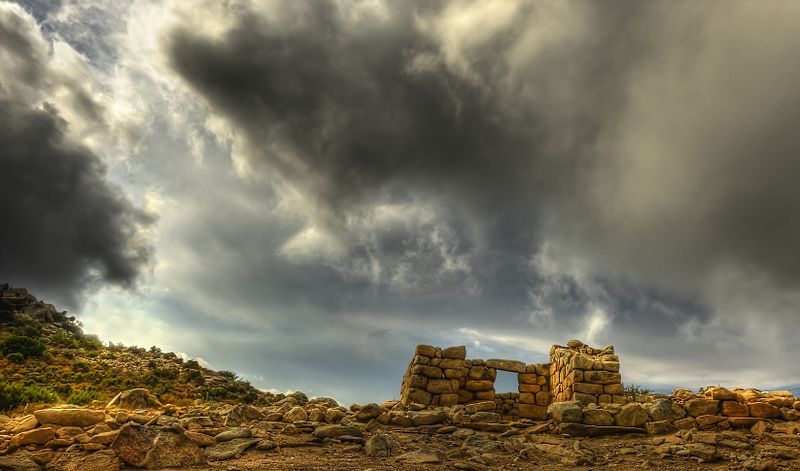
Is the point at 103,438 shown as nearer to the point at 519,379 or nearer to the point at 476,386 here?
the point at 476,386

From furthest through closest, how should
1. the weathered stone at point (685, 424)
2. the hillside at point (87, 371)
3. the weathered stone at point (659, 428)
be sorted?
the hillside at point (87, 371) < the weathered stone at point (685, 424) < the weathered stone at point (659, 428)

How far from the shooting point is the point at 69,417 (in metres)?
9.89

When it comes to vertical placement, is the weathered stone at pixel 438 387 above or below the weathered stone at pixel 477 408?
above

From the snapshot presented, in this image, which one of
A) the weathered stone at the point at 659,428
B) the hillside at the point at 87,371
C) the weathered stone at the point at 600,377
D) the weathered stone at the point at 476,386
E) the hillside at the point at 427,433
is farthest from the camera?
the hillside at the point at 87,371

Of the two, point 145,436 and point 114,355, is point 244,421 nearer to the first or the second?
point 145,436

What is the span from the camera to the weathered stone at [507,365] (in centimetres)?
1738

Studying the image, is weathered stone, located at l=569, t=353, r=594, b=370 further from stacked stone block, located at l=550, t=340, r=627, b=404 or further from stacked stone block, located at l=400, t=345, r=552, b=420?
stacked stone block, located at l=400, t=345, r=552, b=420

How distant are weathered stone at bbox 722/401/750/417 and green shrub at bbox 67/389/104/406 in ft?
73.9

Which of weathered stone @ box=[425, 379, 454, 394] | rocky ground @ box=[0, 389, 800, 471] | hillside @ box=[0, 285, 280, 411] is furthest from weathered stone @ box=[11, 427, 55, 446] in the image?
weathered stone @ box=[425, 379, 454, 394]

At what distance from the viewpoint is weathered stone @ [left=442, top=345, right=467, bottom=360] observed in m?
16.7

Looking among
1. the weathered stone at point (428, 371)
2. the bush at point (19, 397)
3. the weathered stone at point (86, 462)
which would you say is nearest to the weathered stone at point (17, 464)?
the weathered stone at point (86, 462)

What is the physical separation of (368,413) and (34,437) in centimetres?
735

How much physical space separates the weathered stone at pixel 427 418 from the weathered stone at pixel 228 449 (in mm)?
4142

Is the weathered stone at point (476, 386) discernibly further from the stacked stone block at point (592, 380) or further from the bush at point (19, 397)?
the bush at point (19, 397)
